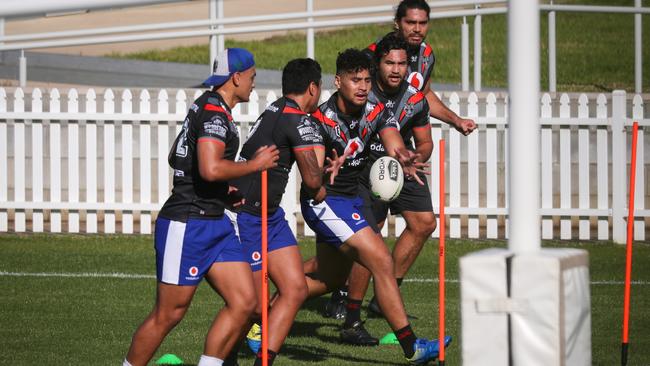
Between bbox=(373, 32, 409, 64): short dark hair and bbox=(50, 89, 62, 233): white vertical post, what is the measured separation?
6.73 metres

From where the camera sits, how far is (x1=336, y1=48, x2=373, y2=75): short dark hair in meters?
8.09

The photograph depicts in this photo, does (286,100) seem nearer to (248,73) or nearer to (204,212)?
(248,73)

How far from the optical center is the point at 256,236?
7465 mm

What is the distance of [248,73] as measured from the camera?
684cm

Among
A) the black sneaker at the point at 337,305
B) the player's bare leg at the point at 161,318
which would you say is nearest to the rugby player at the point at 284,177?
the player's bare leg at the point at 161,318

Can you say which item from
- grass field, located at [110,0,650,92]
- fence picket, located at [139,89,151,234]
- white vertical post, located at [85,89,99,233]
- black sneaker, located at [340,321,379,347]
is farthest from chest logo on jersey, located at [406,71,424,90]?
grass field, located at [110,0,650,92]

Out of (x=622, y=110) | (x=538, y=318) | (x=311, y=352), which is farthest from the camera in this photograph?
(x=622, y=110)

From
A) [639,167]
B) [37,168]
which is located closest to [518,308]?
[639,167]

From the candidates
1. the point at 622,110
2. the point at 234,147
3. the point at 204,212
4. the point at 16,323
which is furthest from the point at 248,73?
the point at 622,110

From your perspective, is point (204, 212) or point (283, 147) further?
point (283, 147)

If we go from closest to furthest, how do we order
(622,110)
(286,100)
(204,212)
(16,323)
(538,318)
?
(538,318) → (204,212) → (286,100) → (16,323) → (622,110)

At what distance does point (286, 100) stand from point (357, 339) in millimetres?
2216

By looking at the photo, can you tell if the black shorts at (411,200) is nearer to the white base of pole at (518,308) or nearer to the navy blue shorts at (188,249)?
the navy blue shorts at (188,249)

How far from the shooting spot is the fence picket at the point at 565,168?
47.2ft
